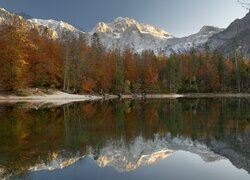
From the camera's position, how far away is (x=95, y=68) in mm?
95062

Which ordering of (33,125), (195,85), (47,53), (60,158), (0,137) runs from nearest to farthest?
(60,158)
(0,137)
(33,125)
(47,53)
(195,85)

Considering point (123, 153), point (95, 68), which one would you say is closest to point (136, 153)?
point (123, 153)

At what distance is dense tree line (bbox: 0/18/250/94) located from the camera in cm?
6266

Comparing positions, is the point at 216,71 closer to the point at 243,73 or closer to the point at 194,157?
the point at 243,73

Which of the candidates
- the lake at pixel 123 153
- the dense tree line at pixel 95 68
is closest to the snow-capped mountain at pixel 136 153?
the lake at pixel 123 153

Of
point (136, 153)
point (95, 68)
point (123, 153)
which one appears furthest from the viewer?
point (95, 68)

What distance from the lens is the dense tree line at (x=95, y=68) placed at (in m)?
62.7

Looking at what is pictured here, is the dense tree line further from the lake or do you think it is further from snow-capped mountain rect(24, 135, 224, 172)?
snow-capped mountain rect(24, 135, 224, 172)

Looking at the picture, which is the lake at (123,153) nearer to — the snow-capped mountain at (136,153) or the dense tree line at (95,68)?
the snow-capped mountain at (136,153)

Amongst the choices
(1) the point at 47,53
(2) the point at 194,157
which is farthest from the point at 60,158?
(1) the point at 47,53

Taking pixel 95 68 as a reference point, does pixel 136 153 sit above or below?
below

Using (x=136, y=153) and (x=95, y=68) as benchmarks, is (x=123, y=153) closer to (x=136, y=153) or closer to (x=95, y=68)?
(x=136, y=153)

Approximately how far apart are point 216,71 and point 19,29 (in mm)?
80838

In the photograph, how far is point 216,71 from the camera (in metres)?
127
